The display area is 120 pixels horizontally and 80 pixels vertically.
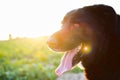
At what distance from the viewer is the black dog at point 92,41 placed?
5.90 metres

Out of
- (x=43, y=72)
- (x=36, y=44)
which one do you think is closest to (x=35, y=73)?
(x=43, y=72)

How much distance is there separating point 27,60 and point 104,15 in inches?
334

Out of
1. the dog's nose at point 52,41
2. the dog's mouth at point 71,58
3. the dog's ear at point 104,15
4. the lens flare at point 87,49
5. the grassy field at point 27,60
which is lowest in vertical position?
the grassy field at point 27,60

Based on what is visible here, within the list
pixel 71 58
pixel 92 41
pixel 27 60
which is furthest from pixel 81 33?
pixel 27 60

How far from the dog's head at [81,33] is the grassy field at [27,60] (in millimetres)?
5974

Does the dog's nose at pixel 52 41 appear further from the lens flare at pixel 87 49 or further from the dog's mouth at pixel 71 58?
the lens flare at pixel 87 49

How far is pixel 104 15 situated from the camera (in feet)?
19.5

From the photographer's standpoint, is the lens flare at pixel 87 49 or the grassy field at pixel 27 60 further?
the grassy field at pixel 27 60

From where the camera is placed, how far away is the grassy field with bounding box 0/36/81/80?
12234mm

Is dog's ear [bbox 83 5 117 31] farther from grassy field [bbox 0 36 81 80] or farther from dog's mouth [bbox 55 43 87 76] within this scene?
grassy field [bbox 0 36 81 80]

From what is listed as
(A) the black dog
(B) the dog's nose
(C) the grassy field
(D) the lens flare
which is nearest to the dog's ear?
(A) the black dog

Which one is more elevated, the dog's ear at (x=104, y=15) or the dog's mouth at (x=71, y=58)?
the dog's ear at (x=104, y=15)

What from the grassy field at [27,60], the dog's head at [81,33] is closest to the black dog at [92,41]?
the dog's head at [81,33]

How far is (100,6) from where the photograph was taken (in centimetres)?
602
